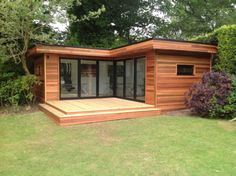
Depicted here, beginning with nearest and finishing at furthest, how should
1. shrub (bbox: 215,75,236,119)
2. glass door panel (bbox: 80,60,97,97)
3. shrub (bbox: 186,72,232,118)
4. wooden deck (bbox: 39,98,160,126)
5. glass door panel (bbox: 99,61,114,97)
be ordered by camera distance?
1. wooden deck (bbox: 39,98,160,126)
2. shrub (bbox: 215,75,236,119)
3. shrub (bbox: 186,72,232,118)
4. glass door panel (bbox: 80,60,97,97)
5. glass door panel (bbox: 99,61,114,97)

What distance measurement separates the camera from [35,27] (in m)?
9.75

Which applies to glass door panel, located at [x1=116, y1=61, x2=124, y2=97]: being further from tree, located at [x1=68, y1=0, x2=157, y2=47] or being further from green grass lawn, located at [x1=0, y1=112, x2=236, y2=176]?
tree, located at [x1=68, y1=0, x2=157, y2=47]

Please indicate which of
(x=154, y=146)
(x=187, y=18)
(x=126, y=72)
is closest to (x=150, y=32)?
(x=187, y=18)

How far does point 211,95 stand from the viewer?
7.50 metres

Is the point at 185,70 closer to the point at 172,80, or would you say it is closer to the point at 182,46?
the point at 172,80

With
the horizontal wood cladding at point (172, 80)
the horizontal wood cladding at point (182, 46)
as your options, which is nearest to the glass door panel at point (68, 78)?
the horizontal wood cladding at point (172, 80)

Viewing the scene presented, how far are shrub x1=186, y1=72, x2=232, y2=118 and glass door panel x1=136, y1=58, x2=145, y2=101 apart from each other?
199cm

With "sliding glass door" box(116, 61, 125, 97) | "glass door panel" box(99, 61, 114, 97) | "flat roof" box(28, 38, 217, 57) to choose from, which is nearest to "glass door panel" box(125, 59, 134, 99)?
"sliding glass door" box(116, 61, 125, 97)

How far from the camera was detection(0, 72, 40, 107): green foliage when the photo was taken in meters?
9.27

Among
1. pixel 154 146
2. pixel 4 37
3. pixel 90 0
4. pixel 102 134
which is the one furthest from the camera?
pixel 90 0

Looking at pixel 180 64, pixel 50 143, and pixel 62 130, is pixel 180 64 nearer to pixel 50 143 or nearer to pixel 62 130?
pixel 62 130

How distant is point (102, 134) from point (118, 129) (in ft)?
1.98

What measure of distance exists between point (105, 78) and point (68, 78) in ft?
6.08

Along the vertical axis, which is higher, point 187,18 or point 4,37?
point 187,18
